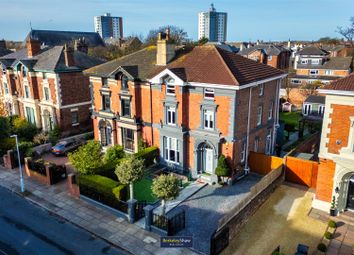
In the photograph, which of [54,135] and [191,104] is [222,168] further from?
[54,135]

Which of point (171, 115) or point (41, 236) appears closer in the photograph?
point (41, 236)

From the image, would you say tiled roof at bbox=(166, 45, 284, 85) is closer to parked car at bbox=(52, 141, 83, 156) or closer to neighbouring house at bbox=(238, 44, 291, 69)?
parked car at bbox=(52, 141, 83, 156)

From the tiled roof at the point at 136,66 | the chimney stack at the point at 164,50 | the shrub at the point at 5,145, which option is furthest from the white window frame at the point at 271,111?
the shrub at the point at 5,145

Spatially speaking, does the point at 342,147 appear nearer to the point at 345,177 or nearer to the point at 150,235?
the point at 345,177

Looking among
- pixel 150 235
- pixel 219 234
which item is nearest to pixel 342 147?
pixel 219 234

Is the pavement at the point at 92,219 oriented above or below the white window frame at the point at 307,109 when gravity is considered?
below

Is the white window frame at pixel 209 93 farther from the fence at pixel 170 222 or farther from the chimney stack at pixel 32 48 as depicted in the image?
the chimney stack at pixel 32 48

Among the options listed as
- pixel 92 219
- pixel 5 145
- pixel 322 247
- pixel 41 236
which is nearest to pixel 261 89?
pixel 322 247
